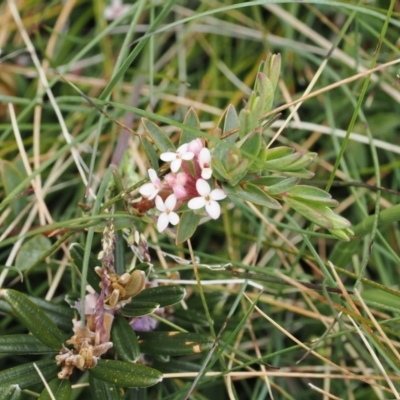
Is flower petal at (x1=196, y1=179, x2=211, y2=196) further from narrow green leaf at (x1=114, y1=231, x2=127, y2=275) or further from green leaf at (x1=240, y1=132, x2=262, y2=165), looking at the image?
narrow green leaf at (x1=114, y1=231, x2=127, y2=275)

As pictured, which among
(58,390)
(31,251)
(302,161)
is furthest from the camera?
(31,251)

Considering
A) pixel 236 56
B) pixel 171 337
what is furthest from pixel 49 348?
pixel 236 56

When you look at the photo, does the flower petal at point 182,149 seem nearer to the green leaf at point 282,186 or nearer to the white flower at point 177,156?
the white flower at point 177,156

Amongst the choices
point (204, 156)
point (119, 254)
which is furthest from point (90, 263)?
point (204, 156)

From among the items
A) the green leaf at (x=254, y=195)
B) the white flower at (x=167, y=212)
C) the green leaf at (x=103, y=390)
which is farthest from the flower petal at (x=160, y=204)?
the green leaf at (x=103, y=390)

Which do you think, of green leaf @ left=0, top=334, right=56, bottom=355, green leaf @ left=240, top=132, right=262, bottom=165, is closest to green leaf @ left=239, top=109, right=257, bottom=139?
green leaf @ left=240, top=132, right=262, bottom=165

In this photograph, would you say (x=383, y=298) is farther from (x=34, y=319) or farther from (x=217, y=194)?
(x=34, y=319)

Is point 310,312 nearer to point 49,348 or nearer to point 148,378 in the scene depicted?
point 148,378
